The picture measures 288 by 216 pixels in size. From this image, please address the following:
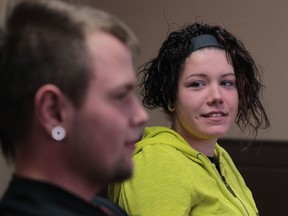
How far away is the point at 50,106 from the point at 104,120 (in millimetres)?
85

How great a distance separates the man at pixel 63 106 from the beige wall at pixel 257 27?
74.1 inches

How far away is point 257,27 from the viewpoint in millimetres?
2674

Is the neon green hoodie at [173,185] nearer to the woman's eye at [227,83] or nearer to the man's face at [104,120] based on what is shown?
the woman's eye at [227,83]

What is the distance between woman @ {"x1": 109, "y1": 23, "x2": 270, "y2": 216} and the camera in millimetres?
1432

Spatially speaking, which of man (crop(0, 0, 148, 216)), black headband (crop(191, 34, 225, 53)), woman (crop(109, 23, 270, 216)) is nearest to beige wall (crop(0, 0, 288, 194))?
woman (crop(109, 23, 270, 216))

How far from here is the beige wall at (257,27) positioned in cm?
265

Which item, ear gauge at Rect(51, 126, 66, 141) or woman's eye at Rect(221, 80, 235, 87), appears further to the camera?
woman's eye at Rect(221, 80, 235, 87)

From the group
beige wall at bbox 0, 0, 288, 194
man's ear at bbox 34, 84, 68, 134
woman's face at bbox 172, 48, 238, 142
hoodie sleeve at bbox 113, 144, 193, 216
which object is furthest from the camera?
beige wall at bbox 0, 0, 288, 194

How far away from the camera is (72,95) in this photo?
793mm

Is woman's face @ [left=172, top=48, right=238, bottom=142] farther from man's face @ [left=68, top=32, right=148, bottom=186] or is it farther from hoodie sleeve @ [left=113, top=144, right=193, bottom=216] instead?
man's face @ [left=68, top=32, right=148, bottom=186]

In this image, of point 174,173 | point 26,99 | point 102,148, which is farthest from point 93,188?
point 174,173

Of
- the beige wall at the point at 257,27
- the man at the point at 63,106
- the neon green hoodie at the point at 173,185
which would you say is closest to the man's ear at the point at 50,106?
the man at the point at 63,106

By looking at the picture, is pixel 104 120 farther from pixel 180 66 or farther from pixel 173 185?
pixel 180 66

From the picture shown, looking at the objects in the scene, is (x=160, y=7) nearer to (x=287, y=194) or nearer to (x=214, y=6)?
(x=214, y=6)
